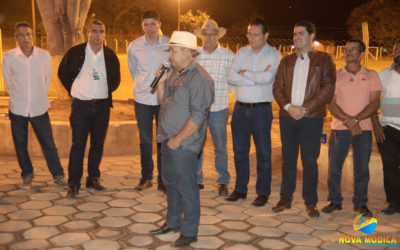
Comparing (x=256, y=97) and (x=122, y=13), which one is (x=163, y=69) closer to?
(x=256, y=97)

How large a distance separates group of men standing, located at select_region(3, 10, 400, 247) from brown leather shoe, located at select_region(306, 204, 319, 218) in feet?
0.04

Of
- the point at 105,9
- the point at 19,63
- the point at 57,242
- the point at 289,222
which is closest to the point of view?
the point at 57,242

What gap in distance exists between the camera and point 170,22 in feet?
169

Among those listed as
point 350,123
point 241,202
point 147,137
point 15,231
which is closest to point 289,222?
point 241,202

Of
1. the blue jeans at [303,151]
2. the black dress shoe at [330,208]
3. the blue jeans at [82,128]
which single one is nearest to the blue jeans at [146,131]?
the blue jeans at [82,128]

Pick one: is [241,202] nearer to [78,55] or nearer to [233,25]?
[78,55]

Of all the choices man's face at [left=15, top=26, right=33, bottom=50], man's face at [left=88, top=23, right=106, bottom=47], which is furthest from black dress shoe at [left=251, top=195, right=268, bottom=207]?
man's face at [left=15, top=26, right=33, bottom=50]

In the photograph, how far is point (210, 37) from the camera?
5668mm

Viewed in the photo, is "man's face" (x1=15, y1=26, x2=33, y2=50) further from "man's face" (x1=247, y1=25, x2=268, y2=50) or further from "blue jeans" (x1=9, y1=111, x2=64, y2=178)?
"man's face" (x1=247, y1=25, x2=268, y2=50)

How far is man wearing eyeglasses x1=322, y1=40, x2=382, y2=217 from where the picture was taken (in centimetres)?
506

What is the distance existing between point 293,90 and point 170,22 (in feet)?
157

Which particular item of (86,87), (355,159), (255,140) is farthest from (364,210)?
(86,87)

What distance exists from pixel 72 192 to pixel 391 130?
3759mm

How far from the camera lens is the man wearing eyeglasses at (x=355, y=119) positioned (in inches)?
199
